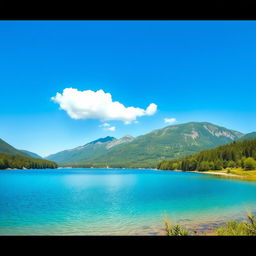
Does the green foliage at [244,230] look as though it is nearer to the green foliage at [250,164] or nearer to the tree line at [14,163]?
the green foliage at [250,164]

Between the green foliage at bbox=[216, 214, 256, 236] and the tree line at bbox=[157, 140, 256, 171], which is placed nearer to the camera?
the green foliage at bbox=[216, 214, 256, 236]

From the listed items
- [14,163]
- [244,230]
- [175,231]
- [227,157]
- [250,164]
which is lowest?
[244,230]

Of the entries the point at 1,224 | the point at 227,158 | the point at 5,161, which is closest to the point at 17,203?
the point at 1,224

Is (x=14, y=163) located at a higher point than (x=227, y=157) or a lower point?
lower

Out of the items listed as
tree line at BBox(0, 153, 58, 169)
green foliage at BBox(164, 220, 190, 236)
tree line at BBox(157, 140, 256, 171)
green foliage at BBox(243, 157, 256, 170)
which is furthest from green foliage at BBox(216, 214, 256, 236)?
tree line at BBox(0, 153, 58, 169)

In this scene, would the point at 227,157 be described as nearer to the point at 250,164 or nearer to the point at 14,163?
the point at 250,164

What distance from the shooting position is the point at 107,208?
27.3 m

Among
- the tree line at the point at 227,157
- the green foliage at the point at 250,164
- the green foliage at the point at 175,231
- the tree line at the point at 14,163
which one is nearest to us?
the green foliage at the point at 175,231

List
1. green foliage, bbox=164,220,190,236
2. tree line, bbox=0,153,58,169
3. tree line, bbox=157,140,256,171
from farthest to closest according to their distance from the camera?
tree line, bbox=0,153,58,169
tree line, bbox=157,140,256,171
green foliage, bbox=164,220,190,236

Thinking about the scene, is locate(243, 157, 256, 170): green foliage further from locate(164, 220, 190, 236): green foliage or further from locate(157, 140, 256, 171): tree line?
locate(164, 220, 190, 236): green foliage

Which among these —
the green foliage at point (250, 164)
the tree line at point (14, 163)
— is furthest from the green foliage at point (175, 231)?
the tree line at point (14, 163)

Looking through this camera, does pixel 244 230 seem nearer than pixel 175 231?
No

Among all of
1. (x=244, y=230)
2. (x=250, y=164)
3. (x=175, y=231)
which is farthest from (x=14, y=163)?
(x=175, y=231)
